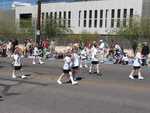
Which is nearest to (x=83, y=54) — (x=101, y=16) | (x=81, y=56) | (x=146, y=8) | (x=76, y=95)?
(x=81, y=56)

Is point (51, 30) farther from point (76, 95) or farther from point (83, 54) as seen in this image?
point (76, 95)

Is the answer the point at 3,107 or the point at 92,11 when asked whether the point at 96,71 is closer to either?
the point at 3,107

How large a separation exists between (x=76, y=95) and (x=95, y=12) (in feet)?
303

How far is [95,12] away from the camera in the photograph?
10769 cm

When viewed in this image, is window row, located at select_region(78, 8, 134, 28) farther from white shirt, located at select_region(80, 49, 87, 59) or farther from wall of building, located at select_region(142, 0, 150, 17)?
white shirt, located at select_region(80, 49, 87, 59)

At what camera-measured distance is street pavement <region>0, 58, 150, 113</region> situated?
13594 mm

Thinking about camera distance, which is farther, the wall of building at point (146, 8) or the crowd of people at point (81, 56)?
the wall of building at point (146, 8)

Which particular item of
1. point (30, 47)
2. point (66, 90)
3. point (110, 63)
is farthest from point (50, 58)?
point (66, 90)

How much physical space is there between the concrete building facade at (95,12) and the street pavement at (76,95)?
245 ft

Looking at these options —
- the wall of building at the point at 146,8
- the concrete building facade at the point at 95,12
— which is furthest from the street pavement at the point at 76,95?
the concrete building facade at the point at 95,12

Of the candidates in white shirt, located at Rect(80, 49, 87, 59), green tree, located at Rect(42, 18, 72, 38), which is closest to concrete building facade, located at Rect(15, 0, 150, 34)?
green tree, located at Rect(42, 18, 72, 38)

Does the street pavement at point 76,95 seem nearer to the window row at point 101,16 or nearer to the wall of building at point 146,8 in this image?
the wall of building at point 146,8

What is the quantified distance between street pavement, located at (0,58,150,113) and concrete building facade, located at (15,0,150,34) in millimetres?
74674

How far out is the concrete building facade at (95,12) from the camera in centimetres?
9706
